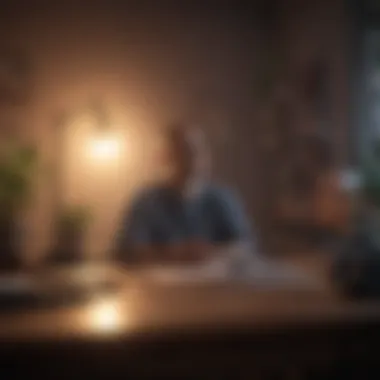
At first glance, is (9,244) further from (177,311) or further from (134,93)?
(134,93)

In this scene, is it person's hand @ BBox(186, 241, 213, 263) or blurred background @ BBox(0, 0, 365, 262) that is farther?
blurred background @ BBox(0, 0, 365, 262)

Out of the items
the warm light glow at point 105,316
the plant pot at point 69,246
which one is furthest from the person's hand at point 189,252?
the warm light glow at point 105,316

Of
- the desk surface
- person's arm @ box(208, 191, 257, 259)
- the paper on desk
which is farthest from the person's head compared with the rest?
the desk surface

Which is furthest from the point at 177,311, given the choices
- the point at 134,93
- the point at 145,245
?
the point at 134,93

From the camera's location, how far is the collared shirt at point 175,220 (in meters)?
2.44

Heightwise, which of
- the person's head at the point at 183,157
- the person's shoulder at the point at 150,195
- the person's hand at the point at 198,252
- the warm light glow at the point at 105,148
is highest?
the warm light glow at the point at 105,148

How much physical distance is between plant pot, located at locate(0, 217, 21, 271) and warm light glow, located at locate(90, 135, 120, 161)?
852 millimetres

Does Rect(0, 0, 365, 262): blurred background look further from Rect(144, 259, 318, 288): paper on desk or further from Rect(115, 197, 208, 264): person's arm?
Rect(144, 259, 318, 288): paper on desk

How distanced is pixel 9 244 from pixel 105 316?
90cm

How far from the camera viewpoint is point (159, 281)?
1.80 meters

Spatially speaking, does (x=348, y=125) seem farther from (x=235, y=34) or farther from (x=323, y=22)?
(x=235, y=34)

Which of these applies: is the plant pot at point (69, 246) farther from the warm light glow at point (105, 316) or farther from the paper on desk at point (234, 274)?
the warm light glow at point (105, 316)

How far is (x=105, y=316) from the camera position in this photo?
1455mm

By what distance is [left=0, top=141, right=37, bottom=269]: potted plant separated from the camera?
225 centimetres
